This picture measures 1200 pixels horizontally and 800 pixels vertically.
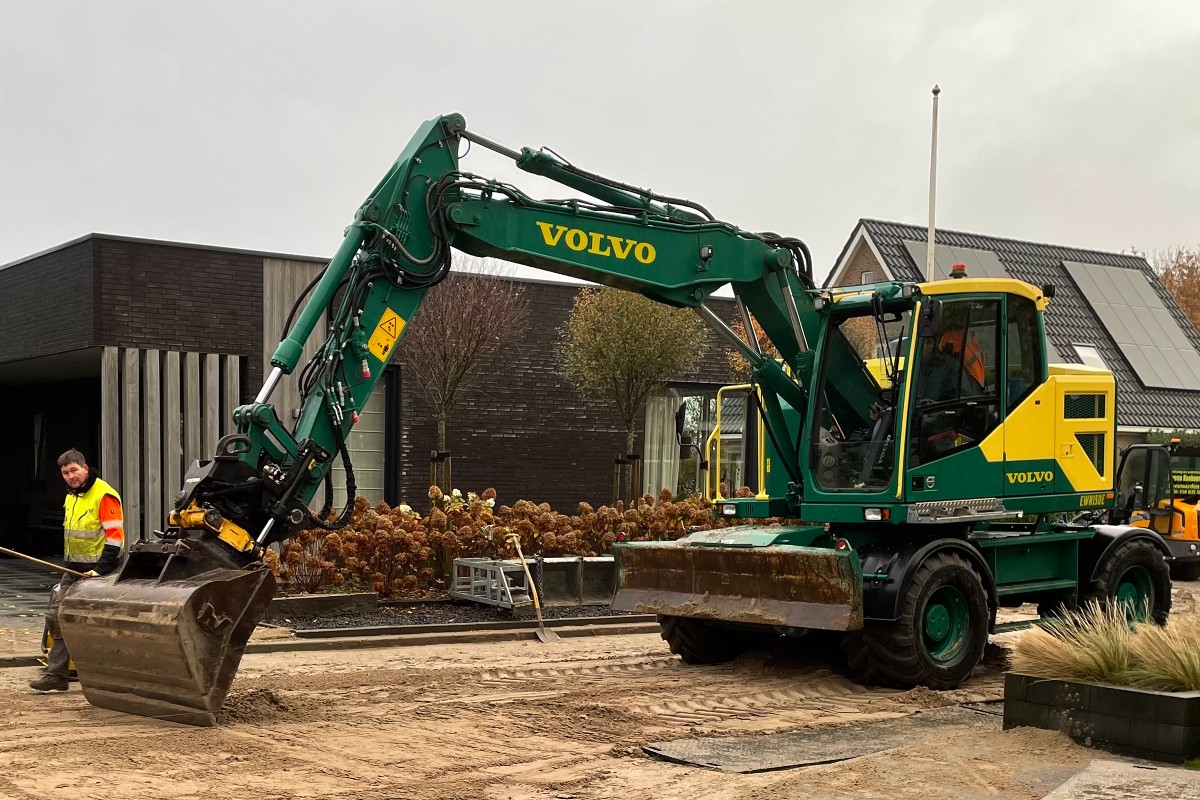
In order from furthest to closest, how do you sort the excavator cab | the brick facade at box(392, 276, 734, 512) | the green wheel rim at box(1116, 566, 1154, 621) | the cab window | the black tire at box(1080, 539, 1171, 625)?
the brick facade at box(392, 276, 734, 512) → the excavator cab → the green wheel rim at box(1116, 566, 1154, 621) → the black tire at box(1080, 539, 1171, 625) → the cab window

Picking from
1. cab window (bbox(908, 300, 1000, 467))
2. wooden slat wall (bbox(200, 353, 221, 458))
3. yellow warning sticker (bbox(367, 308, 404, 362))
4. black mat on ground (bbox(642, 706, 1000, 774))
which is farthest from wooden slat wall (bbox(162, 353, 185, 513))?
black mat on ground (bbox(642, 706, 1000, 774))

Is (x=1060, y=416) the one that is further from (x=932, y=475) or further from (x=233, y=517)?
(x=233, y=517)

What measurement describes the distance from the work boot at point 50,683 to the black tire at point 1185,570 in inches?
701

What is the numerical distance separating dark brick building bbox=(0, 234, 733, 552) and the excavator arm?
8.86 m

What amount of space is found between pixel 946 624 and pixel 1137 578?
3.14 meters

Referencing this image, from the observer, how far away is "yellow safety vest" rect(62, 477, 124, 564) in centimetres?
1029

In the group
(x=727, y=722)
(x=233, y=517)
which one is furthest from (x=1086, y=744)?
(x=233, y=517)

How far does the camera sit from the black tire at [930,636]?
10.2 meters

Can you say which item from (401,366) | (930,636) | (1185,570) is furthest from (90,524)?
(1185,570)

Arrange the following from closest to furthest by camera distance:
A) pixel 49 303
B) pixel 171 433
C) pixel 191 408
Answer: pixel 171 433 < pixel 191 408 < pixel 49 303

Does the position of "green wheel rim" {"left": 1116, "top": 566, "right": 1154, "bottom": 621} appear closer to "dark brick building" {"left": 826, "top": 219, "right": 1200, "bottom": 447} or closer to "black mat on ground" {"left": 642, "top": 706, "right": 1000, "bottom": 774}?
"black mat on ground" {"left": 642, "top": 706, "right": 1000, "bottom": 774}

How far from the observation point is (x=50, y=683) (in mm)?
9672

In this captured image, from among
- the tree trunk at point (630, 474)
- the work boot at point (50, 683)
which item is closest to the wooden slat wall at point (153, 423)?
the tree trunk at point (630, 474)

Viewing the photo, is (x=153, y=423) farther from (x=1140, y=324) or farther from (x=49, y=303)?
(x=1140, y=324)
